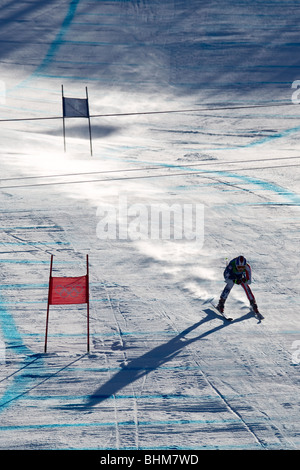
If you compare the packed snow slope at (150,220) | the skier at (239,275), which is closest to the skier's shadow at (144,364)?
the packed snow slope at (150,220)

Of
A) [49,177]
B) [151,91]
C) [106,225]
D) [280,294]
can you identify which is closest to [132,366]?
[280,294]

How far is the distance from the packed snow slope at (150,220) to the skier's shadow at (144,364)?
33 mm

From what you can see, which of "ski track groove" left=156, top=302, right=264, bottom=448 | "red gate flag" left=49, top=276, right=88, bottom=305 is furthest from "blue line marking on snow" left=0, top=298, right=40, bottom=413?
"ski track groove" left=156, top=302, right=264, bottom=448

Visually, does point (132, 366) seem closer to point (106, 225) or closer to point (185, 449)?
point (185, 449)

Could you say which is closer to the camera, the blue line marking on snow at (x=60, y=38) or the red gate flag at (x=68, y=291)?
the red gate flag at (x=68, y=291)

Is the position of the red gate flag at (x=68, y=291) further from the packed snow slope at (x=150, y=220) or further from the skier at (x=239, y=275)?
the skier at (x=239, y=275)

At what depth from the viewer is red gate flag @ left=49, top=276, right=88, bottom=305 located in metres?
11.2

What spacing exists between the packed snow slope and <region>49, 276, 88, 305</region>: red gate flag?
2.91ft

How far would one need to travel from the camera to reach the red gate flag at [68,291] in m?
11.2

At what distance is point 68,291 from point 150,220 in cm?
590

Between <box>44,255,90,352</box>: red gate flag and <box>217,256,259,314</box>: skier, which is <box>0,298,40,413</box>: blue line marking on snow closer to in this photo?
<box>44,255,90,352</box>: red gate flag

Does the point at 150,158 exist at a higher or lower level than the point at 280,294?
higher
